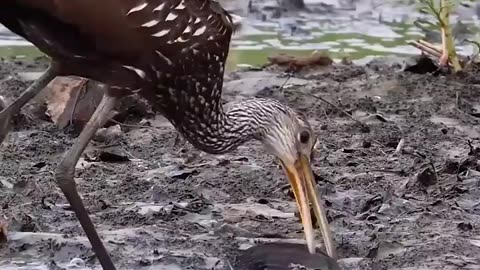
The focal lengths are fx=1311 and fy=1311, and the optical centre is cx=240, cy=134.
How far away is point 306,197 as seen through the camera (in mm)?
6363

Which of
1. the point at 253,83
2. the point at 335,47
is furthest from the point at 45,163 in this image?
the point at 335,47

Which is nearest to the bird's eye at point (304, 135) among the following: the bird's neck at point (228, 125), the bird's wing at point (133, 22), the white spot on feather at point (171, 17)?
the bird's neck at point (228, 125)

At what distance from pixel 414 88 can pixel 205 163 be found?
2434 mm

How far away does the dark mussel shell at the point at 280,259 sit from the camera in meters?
5.80

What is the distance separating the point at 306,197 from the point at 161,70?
971mm

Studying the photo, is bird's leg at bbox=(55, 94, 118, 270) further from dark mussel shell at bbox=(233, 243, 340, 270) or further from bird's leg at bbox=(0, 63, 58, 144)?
dark mussel shell at bbox=(233, 243, 340, 270)

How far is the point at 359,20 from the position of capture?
13.3 m

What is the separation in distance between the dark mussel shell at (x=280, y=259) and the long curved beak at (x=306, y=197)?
0.36ft

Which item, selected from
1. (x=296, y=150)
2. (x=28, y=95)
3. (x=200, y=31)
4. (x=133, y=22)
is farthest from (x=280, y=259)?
(x=28, y=95)

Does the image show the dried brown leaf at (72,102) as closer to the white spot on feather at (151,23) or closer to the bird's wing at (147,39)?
the bird's wing at (147,39)

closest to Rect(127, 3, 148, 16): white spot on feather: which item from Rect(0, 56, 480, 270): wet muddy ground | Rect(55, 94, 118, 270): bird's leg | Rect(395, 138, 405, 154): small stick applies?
Rect(55, 94, 118, 270): bird's leg

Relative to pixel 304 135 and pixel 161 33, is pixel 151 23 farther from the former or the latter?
pixel 304 135

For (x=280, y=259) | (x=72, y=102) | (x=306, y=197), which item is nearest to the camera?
(x=280, y=259)

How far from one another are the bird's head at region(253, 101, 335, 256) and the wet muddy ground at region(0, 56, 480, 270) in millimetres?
173
